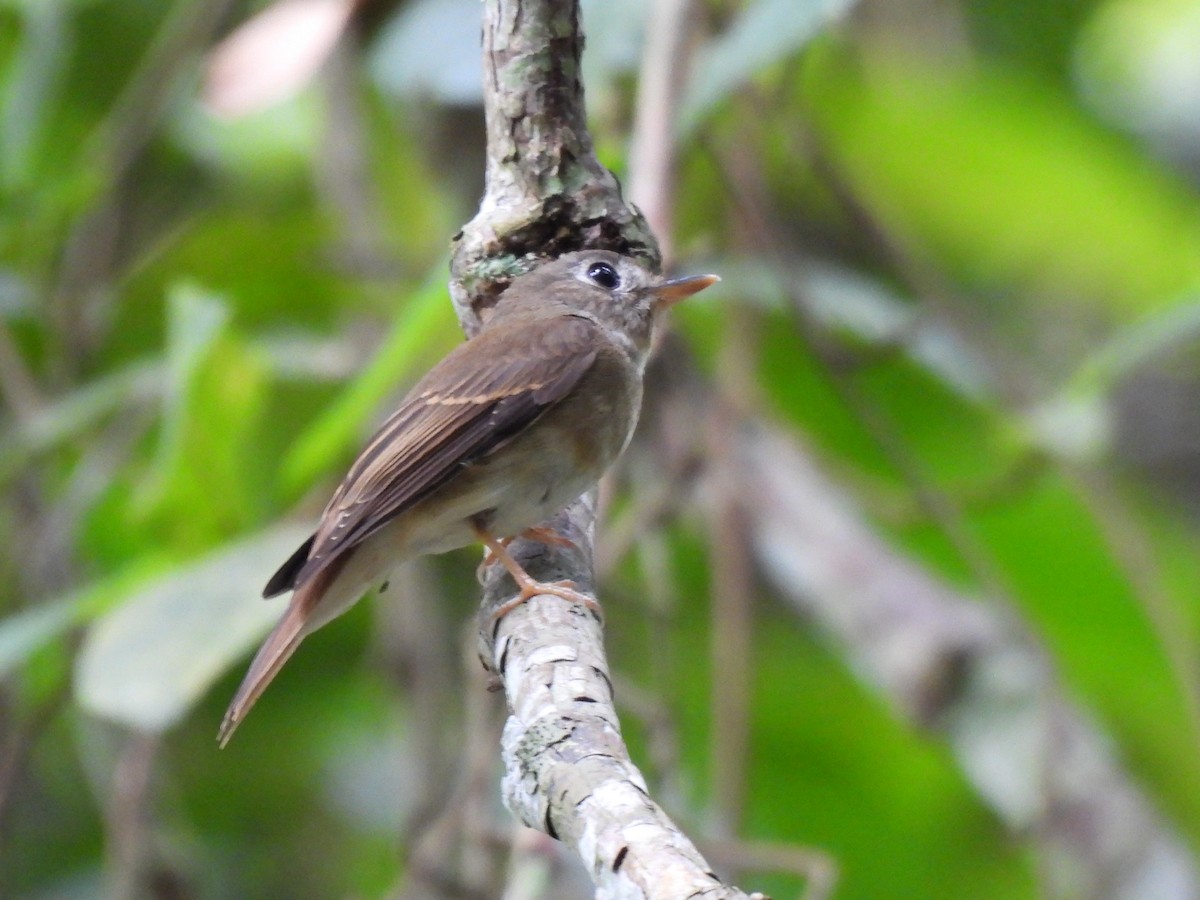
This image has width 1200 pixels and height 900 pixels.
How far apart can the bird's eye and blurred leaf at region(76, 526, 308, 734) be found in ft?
2.92

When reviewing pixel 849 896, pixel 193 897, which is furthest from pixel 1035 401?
pixel 193 897

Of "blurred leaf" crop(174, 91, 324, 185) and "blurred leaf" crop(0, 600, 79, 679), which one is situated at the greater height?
"blurred leaf" crop(174, 91, 324, 185)

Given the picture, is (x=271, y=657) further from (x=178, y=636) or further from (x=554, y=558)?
(x=554, y=558)

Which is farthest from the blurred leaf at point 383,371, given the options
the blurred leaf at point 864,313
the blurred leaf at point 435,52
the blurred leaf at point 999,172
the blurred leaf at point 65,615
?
the blurred leaf at point 999,172

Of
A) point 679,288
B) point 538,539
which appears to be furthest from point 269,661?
point 679,288

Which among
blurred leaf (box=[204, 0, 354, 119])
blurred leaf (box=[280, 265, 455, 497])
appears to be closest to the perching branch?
blurred leaf (box=[280, 265, 455, 497])

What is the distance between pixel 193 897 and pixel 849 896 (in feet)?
6.78

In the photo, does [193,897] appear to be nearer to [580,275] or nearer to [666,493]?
[666,493]

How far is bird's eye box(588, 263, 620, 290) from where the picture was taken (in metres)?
3.28

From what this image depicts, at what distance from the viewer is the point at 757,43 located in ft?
11.5

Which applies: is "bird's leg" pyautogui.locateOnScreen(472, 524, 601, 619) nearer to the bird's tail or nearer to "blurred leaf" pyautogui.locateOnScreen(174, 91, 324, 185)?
the bird's tail

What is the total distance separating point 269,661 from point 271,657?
0.05 ft

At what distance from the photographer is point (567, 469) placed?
3197 mm

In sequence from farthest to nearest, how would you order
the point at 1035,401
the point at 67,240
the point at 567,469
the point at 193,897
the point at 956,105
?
the point at 956,105, the point at 67,240, the point at 1035,401, the point at 193,897, the point at 567,469
